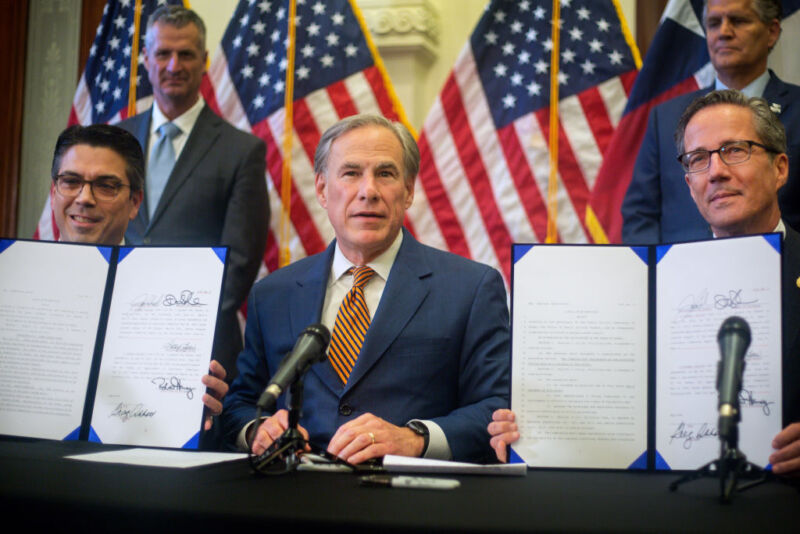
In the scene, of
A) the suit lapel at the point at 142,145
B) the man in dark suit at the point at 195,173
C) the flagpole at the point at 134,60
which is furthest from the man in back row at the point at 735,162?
the flagpole at the point at 134,60

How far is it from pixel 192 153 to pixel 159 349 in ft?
6.72

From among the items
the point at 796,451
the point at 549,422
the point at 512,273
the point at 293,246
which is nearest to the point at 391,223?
the point at 512,273

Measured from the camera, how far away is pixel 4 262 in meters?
2.34

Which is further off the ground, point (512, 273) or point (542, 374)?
point (512, 273)

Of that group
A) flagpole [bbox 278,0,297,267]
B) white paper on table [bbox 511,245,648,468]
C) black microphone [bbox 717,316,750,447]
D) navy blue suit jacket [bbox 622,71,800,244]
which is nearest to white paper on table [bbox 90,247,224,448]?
white paper on table [bbox 511,245,648,468]

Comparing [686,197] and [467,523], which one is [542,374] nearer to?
[467,523]

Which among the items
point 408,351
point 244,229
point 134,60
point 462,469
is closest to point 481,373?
point 408,351

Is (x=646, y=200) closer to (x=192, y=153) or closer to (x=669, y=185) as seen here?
(x=669, y=185)

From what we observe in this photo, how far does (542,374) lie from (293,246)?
3.03m

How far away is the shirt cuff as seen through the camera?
6.95 feet
